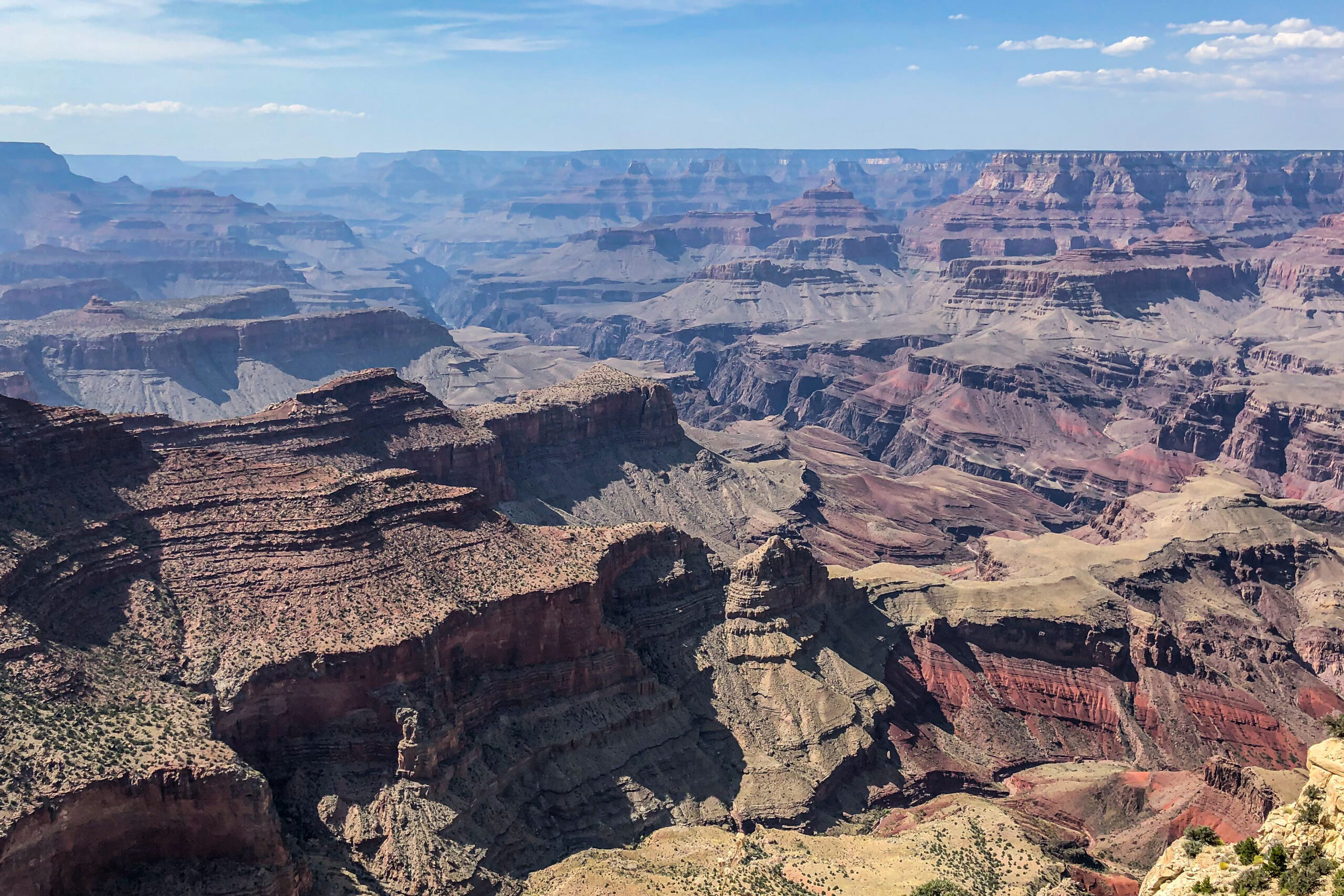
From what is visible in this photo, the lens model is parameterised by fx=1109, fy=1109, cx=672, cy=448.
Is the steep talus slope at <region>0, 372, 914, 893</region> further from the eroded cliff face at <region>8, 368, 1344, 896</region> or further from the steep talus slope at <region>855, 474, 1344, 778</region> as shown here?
the steep talus slope at <region>855, 474, 1344, 778</region>

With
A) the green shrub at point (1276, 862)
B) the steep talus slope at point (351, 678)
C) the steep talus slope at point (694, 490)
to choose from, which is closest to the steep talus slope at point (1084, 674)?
the steep talus slope at point (351, 678)

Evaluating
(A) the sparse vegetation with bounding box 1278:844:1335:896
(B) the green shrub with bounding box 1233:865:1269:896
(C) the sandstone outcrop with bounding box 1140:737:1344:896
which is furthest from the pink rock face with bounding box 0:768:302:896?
(A) the sparse vegetation with bounding box 1278:844:1335:896

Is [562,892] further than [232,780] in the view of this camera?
Yes

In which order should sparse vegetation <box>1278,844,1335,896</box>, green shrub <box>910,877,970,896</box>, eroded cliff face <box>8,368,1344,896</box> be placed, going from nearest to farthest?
sparse vegetation <box>1278,844,1335,896</box> → eroded cliff face <box>8,368,1344,896</box> → green shrub <box>910,877,970,896</box>

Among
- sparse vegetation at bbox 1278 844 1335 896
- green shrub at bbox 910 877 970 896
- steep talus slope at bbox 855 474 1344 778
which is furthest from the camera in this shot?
steep talus slope at bbox 855 474 1344 778

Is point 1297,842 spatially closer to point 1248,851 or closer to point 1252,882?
point 1248,851

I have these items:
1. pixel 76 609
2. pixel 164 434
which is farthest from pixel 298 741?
pixel 164 434

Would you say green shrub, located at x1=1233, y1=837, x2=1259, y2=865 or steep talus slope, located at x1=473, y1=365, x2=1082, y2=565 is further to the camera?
steep talus slope, located at x1=473, y1=365, x2=1082, y2=565

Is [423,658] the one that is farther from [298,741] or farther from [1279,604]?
[1279,604]
